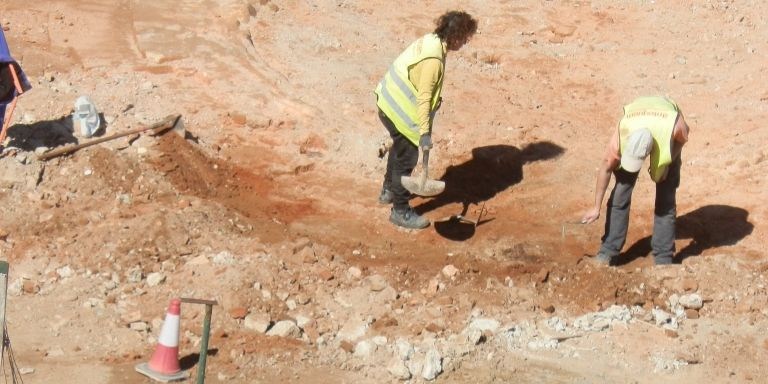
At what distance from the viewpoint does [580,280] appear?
7676 millimetres

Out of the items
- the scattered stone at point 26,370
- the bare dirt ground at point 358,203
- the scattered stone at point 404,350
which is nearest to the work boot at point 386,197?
the bare dirt ground at point 358,203

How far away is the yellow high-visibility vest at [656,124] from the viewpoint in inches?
282

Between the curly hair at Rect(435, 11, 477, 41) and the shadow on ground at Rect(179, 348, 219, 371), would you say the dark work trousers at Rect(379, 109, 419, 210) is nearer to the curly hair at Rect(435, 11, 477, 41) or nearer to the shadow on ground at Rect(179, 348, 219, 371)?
the curly hair at Rect(435, 11, 477, 41)

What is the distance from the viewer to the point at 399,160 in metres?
8.49

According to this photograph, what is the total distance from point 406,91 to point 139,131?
2448 millimetres

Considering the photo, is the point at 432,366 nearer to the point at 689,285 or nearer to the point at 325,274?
the point at 325,274

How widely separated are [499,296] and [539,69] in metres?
4.96

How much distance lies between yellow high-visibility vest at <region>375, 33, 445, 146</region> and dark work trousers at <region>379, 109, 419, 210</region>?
74 mm

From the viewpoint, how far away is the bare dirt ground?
22.4ft

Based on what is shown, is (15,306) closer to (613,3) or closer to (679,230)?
(679,230)

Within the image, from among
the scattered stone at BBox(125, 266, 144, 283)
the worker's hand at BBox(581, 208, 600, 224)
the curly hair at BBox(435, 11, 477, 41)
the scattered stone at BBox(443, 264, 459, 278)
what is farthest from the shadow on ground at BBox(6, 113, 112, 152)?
the worker's hand at BBox(581, 208, 600, 224)

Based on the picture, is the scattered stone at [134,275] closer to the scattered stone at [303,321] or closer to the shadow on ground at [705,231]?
the scattered stone at [303,321]

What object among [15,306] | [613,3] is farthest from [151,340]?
[613,3]

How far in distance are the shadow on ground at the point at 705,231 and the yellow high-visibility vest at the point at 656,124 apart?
1.21 meters
